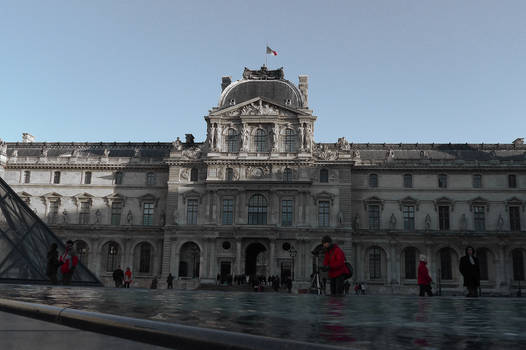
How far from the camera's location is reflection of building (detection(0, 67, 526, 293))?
5000cm

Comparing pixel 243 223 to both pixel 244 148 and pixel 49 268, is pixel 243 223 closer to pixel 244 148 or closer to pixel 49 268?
pixel 244 148

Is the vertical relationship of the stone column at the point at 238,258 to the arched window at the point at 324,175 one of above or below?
below

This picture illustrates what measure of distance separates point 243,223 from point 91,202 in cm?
1646

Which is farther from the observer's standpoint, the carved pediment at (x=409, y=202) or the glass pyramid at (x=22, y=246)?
the carved pediment at (x=409, y=202)

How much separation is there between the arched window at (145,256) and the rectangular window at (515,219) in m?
35.2

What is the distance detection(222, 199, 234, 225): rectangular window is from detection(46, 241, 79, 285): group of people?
29.1m

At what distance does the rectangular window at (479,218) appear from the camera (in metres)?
51.7

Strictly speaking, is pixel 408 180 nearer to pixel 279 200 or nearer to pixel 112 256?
pixel 279 200

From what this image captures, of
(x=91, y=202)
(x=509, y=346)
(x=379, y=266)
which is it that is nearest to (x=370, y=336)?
(x=509, y=346)

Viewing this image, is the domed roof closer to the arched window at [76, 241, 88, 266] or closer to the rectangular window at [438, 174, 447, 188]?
the rectangular window at [438, 174, 447, 188]

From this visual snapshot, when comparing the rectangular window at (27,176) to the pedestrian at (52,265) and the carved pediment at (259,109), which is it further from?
the pedestrian at (52,265)

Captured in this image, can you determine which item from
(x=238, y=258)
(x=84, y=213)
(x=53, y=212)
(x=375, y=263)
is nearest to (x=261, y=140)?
(x=238, y=258)

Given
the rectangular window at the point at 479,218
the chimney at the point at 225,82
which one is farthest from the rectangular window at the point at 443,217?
the chimney at the point at 225,82

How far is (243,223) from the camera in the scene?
50094 millimetres
